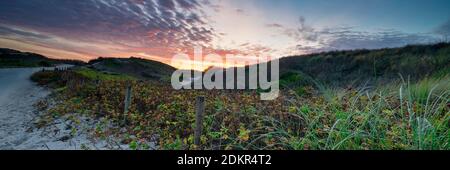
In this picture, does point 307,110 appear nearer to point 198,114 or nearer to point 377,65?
point 198,114

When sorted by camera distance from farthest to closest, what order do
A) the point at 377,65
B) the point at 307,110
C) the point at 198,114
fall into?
the point at 377,65, the point at 307,110, the point at 198,114

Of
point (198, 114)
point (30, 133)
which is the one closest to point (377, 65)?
point (198, 114)

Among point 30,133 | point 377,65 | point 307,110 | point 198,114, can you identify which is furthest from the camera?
point 377,65

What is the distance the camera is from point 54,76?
12.2 m

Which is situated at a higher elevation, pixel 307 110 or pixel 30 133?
pixel 307 110


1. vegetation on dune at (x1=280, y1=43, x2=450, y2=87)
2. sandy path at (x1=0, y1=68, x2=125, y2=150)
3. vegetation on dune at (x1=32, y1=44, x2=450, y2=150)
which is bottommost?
sandy path at (x1=0, y1=68, x2=125, y2=150)

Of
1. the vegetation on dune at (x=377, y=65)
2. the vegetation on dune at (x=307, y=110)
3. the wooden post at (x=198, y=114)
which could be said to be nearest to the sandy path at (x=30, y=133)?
the vegetation on dune at (x=307, y=110)

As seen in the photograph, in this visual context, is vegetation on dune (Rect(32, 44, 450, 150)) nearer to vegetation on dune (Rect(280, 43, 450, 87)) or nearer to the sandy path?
vegetation on dune (Rect(280, 43, 450, 87))

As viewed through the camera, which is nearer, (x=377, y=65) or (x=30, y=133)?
(x=30, y=133)

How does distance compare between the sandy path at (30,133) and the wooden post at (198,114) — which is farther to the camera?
the sandy path at (30,133)

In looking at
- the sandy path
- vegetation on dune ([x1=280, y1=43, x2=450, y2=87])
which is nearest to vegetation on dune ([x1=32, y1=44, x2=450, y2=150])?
vegetation on dune ([x1=280, y1=43, x2=450, y2=87])

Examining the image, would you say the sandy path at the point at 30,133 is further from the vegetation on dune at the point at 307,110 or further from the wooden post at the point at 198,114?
the wooden post at the point at 198,114

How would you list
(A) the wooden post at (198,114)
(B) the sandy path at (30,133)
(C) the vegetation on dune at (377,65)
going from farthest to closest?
(C) the vegetation on dune at (377,65) → (B) the sandy path at (30,133) → (A) the wooden post at (198,114)
